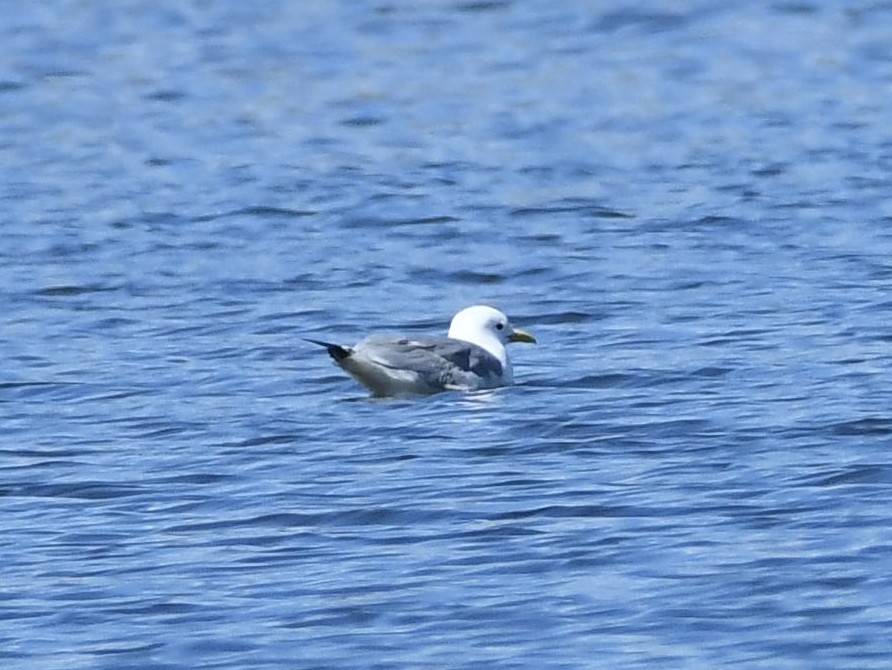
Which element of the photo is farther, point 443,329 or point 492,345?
point 443,329

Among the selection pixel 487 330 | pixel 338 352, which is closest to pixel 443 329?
pixel 487 330

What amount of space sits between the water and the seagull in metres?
0.17

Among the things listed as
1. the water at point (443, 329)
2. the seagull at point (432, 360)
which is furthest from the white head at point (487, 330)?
the water at point (443, 329)

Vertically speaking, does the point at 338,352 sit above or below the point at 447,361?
above

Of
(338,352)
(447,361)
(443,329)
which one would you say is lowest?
(443,329)

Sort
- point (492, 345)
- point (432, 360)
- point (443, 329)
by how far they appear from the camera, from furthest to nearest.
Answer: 1. point (443, 329)
2. point (492, 345)
3. point (432, 360)

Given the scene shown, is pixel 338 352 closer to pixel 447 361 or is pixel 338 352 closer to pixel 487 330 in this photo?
pixel 447 361

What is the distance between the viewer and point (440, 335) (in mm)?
14758

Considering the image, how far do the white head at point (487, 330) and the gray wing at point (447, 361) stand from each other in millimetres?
154

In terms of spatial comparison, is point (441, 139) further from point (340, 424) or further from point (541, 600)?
point (541, 600)

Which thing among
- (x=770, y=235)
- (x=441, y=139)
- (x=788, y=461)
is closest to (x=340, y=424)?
(x=788, y=461)

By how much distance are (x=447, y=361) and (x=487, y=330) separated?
0.45 meters

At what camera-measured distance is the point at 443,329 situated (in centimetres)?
A: 1525

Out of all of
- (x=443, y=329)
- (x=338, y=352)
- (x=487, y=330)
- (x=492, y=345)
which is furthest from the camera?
(x=443, y=329)
